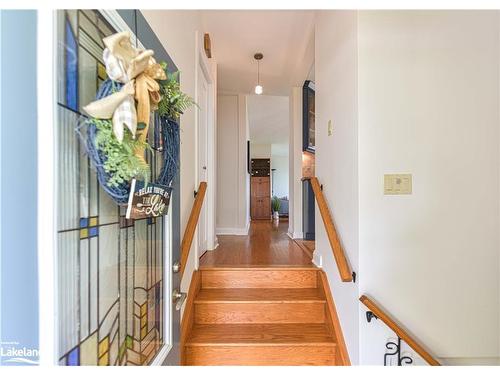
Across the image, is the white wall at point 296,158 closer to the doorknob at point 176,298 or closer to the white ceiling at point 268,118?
the white ceiling at point 268,118

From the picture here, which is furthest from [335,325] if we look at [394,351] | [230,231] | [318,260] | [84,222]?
[230,231]

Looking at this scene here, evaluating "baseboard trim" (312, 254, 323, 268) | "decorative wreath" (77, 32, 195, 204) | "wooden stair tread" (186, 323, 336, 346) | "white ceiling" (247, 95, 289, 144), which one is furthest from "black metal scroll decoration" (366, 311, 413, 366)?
"white ceiling" (247, 95, 289, 144)

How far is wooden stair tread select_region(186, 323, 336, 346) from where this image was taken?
1845mm

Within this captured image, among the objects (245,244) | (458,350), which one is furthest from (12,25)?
(245,244)

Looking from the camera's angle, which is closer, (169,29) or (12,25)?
(12,25)

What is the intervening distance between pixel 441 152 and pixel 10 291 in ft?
6.53

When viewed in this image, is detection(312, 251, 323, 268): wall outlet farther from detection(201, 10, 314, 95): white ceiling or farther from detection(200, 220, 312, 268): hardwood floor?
detection(201, 10, 314, 95): white ceiling

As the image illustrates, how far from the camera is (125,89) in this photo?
714 mm

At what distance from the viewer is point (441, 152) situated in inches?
60.5

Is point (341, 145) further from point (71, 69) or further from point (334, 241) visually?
point (71, 69)

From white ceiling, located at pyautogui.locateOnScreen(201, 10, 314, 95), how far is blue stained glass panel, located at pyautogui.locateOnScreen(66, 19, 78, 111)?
176 cm
